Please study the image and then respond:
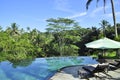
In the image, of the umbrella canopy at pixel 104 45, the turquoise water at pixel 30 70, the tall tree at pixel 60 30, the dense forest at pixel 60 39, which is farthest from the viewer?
the tall tree at pixel 60 30

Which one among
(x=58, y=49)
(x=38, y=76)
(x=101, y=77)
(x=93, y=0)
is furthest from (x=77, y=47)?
(x=101, y=77)

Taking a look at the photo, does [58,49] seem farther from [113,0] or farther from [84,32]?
[113,0]

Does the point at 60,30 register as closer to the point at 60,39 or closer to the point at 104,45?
the point at 60,39

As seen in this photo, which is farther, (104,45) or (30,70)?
(30,70)

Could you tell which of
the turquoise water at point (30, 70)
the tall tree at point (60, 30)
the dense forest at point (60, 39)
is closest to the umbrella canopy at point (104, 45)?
the turquoise water at point (30, 70)

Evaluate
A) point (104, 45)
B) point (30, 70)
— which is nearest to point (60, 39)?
point (30, 70)

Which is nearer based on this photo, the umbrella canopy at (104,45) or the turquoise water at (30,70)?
the umbrella canopy at (104,45)

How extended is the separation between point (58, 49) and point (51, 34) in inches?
115

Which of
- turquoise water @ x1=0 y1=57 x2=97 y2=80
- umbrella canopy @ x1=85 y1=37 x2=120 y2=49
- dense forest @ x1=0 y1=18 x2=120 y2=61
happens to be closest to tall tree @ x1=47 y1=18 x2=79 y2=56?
dense forest @ x1=0 y1=18 x2=120 y2=61

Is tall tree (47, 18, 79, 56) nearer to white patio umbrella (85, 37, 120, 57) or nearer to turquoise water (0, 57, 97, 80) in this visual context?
turquoise water (0, 57, 97, 80)

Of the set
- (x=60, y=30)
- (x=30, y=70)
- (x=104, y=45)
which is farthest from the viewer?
(x=60, y=30)

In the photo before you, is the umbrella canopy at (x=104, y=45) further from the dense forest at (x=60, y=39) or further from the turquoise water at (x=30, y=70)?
the dense forest at (x=60, y=39)

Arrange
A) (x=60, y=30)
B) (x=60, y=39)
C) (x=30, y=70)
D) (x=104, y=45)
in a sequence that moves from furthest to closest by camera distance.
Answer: (x=60, y=39), (x=60, y=30), (x=30, y=70), (x=104, y=45)

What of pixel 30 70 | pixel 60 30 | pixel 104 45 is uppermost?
pixel 60 30
